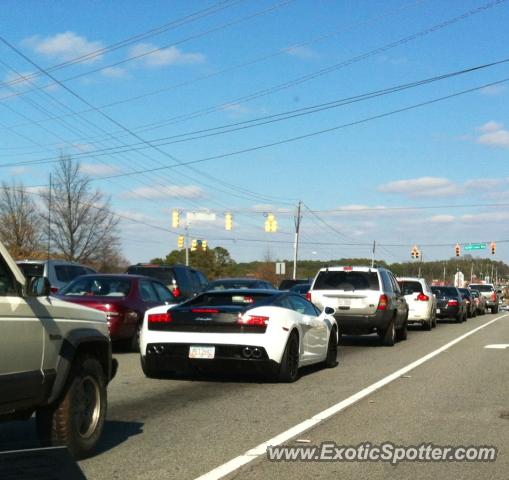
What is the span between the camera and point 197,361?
10.9 metres

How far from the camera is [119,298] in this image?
49.0 feet

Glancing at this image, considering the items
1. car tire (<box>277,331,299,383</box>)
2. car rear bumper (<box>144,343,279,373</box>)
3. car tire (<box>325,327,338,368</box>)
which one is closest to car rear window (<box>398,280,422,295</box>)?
car tire (<box>325,327,338,368</box>)

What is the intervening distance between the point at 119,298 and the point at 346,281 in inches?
235

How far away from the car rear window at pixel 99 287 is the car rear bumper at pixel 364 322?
5.27 metres

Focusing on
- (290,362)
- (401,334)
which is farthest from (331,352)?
(401,334)

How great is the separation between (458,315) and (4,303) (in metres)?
27.9

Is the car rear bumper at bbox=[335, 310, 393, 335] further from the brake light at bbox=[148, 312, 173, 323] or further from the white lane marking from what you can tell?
the brake light at bbox=[148, 312, 173, 323]

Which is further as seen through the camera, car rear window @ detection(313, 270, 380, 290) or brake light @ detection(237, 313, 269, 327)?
car rear window @ detection(313, 270, 380, 290)

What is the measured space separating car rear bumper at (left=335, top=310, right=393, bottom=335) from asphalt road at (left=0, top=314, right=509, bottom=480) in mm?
4039

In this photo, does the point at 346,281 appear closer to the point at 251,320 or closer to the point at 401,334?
the point at 401,334

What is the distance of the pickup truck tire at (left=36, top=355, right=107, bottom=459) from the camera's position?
19.9 feet

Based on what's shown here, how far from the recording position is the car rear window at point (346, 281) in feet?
60.4

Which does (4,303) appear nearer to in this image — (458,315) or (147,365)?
(147,365)

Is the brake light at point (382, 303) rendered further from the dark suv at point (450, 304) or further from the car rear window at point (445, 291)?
the car rear window at point (445, 291)
